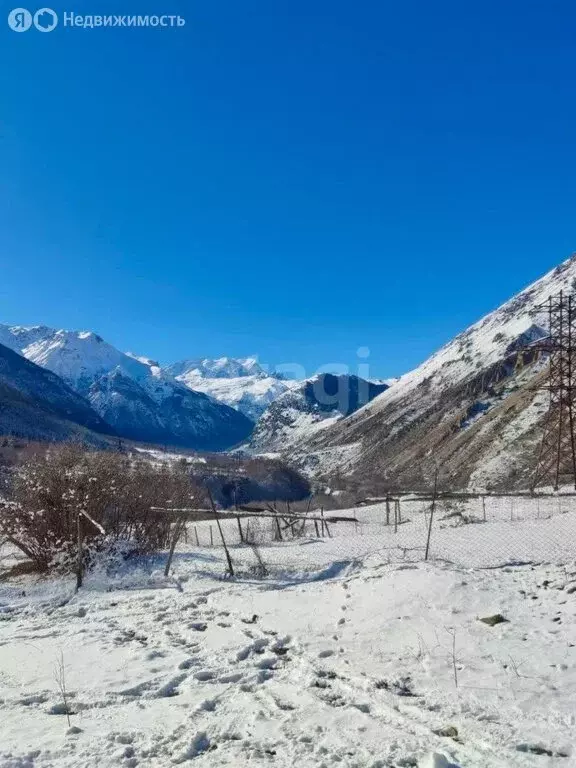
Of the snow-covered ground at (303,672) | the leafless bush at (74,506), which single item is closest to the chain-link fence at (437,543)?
the leafless bush at (74,506)

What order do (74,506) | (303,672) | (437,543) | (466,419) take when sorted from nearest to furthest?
(303,672)
(74,506)
(437,543)
(466,419)

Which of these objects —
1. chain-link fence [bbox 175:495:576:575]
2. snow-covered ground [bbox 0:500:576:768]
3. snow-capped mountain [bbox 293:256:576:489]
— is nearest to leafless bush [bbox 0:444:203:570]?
chain-link fence [bbox 175:495:576:575]

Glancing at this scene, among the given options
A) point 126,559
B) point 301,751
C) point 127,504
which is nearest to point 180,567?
point 126,559

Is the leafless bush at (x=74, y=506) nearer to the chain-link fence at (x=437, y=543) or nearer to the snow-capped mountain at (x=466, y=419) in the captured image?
the chain-link fence at (x=437, y=543)

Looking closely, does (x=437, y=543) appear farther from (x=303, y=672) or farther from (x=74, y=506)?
(x=303, y=672)

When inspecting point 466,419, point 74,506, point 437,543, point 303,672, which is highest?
point 466,419

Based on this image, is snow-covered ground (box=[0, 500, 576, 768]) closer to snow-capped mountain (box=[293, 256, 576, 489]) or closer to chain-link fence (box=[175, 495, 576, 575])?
chain-link fence (box=[175, 495, 576, 575])

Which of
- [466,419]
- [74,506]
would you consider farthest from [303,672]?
[466,419]
